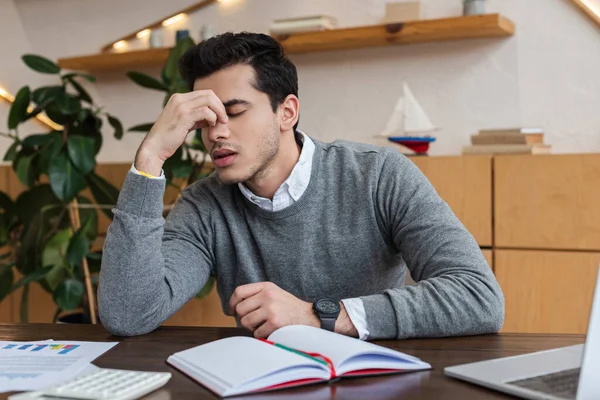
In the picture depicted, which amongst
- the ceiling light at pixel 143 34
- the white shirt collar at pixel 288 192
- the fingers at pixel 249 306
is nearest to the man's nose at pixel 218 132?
the white shirt collar at pixel 288 192

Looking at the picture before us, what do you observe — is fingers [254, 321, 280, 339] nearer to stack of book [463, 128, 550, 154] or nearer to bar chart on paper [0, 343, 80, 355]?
bar chart on paper [0, 343, 80, 355]

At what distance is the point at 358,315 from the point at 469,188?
4.98 feet

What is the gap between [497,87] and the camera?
2979 mm

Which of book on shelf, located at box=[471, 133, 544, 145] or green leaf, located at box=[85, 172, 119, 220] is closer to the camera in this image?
book on shelf, located at box=[471, 133, 544, 145]

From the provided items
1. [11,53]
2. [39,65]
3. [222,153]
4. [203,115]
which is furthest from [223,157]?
[11,53]

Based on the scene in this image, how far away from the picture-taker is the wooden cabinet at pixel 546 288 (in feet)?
8.32

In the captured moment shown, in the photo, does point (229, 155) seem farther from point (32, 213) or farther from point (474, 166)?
point (32, 213)

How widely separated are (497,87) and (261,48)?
1444 millimetres

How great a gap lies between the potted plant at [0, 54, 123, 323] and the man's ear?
4.47 ft

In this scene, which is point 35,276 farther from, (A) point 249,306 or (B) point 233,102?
(A) point 249,306

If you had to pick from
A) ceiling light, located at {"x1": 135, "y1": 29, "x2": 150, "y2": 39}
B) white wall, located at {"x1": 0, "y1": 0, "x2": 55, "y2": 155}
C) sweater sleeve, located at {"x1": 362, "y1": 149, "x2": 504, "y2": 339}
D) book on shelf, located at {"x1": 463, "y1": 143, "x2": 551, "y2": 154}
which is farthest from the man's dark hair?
white wall, located at {"x1": 0, "y1": 0, "x2": 55, "y2": 155}

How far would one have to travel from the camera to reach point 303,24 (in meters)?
3.15

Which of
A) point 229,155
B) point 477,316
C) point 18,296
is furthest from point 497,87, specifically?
point 18,296

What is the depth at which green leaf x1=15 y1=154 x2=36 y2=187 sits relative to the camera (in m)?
3.07
